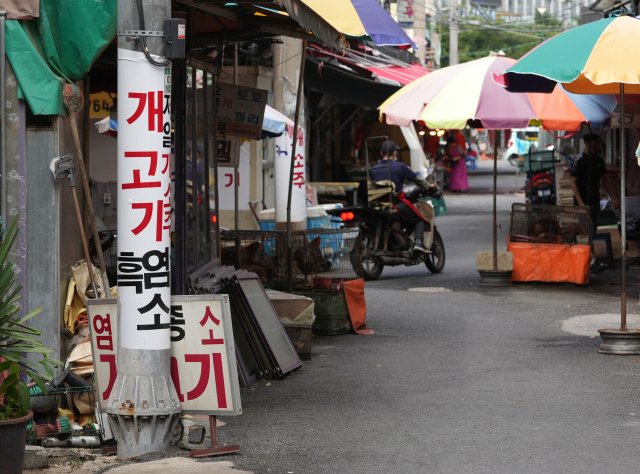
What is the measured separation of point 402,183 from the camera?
1443 cm

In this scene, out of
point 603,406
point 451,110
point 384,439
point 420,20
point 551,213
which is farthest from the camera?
point 420,20

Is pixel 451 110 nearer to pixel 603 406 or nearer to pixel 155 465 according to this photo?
pixel 603 406

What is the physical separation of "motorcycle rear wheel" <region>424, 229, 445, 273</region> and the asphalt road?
3.15 m

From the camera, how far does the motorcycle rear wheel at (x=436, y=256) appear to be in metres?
14.6

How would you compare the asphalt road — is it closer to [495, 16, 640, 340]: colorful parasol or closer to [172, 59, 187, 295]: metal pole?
[495, 16, 640, 340]: colorful parasol

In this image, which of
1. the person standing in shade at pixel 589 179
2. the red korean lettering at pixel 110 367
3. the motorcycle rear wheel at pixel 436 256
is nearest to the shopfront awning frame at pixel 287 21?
the red korean lettering at pixel 110 367

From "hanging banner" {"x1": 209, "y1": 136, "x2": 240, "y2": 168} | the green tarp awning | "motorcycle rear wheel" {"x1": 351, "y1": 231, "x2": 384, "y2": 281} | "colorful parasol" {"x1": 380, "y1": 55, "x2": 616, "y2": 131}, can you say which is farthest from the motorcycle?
the green tarp awning

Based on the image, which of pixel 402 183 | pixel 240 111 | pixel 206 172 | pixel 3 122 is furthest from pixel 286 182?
pixel 3 122

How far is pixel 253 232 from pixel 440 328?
2.38 metres

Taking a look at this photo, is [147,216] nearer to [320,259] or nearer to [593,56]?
[320,259]

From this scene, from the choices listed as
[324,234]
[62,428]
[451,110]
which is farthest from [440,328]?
[62,428]

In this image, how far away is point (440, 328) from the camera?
10000 mm

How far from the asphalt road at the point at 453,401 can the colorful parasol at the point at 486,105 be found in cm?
242

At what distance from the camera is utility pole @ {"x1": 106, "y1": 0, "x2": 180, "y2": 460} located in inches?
205
